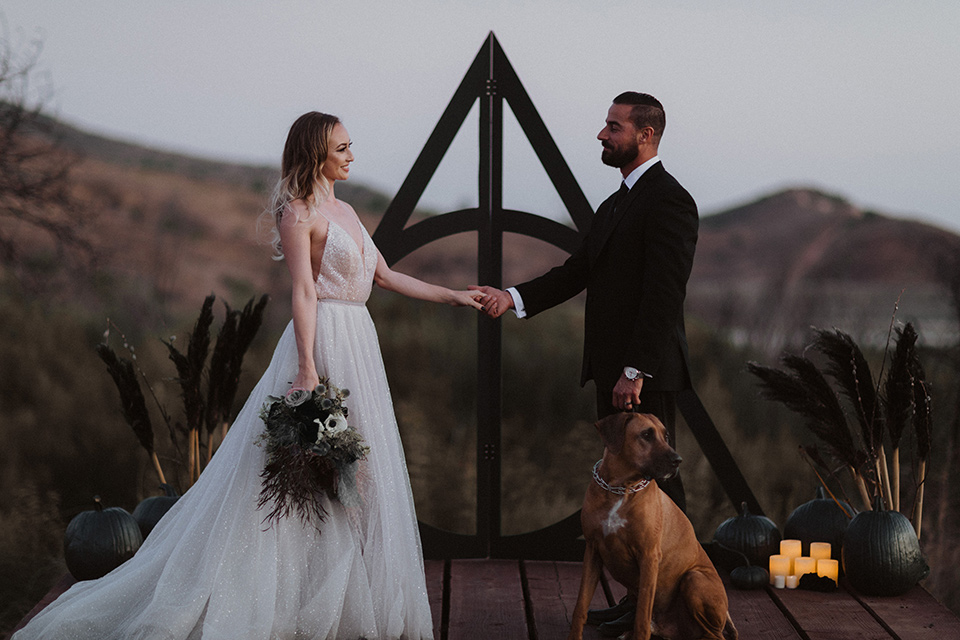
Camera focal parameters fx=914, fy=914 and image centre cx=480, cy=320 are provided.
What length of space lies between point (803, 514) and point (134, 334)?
15.4ft

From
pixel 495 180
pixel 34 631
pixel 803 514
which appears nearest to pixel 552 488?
pixel 803 514

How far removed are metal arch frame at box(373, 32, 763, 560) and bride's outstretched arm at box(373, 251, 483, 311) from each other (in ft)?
1.26

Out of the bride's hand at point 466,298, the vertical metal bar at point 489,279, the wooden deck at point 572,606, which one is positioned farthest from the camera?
the vertical metal bar at point 489,279

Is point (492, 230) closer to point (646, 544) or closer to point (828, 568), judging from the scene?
point (646, 544)

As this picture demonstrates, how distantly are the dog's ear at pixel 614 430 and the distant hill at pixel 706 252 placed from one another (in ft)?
7.14

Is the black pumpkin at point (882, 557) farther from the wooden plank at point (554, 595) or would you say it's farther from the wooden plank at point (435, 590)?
the wooden plank at point (435, 590)

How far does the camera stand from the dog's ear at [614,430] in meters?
3.14

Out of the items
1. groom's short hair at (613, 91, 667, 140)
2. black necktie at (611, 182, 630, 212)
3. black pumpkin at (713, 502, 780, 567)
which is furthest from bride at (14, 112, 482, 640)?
black pumpkin at (713, 502, 780, 567)

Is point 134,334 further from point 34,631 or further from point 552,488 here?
point 34,631

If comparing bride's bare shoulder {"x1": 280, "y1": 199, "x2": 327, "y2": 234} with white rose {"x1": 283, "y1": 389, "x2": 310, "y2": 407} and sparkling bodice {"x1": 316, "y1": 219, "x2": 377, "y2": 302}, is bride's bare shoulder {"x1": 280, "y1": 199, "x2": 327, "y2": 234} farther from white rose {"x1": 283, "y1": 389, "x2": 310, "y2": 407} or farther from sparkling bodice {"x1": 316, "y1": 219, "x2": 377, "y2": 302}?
white rose {"x1": 283, "y1": 389, "x2": 310, "y2": 407}

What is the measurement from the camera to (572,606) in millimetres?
3791

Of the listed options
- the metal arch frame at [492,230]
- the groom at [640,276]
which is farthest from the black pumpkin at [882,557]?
the groom at [640,276]

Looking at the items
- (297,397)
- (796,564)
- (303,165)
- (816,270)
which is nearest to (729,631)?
(796,564)

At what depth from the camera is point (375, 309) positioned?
18.8 ft
